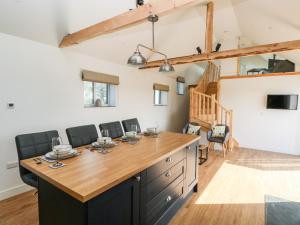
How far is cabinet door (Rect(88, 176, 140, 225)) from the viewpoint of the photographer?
1244mm

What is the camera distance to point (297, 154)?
5234 mm

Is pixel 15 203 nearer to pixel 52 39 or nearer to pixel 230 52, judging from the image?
pixel 52 39

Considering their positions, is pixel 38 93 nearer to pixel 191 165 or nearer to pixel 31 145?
pixel 31 145

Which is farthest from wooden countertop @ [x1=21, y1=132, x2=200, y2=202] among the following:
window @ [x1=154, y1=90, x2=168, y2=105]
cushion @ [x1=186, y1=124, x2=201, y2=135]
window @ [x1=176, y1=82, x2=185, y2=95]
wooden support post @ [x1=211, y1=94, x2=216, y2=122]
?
window @ [x1=176, y1=82, x2=185, y2=95]

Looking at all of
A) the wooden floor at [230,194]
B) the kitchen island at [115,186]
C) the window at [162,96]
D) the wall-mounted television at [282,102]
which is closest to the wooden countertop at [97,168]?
the kitchen island at [115,186]

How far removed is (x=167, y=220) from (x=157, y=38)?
12.5 ft

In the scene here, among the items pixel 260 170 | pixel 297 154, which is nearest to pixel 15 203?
pixel 260 170

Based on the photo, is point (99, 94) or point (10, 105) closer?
point (10, 105)

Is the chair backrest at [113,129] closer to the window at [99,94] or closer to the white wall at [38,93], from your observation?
the white wall at [38,93]

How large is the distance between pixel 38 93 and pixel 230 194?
352 cm

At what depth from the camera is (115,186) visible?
4.51 ft

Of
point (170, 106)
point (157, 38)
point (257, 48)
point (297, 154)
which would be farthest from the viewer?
point (170, 106)

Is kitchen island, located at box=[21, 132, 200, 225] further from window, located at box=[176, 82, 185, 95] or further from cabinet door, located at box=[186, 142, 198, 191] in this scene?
window, located at box=[176, 82, 185, 95]

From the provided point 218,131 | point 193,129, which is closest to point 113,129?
point 193,129
